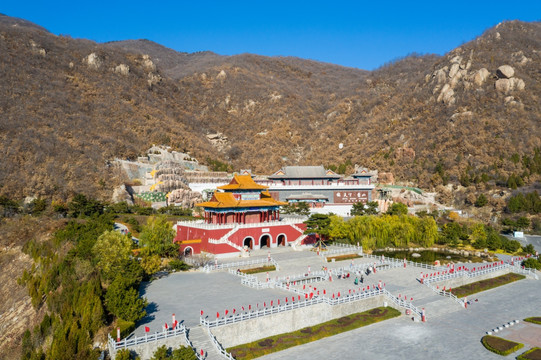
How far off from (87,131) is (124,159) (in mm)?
9435

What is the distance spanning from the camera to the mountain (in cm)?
6794

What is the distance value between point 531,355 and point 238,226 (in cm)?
2576

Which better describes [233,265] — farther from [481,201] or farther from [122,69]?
[122,69]

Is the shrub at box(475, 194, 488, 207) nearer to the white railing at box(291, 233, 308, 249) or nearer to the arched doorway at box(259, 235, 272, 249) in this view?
the white railing at box(291, 233, 308, 249)

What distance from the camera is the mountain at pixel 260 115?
67.9m

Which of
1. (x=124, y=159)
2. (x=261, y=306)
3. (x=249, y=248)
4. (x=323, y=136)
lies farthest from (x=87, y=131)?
(x=261, y=306)

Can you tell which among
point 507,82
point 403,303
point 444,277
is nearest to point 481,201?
point 507,82

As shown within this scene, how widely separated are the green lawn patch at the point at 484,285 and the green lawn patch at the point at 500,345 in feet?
27.2

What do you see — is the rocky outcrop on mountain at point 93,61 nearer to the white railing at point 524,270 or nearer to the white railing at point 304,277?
the white railing at point 304,277

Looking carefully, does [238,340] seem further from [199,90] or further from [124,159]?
[199,90]

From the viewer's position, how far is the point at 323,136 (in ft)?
361

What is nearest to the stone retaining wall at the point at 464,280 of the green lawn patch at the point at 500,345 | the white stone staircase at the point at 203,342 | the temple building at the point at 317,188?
the green lawn patch at the point at 500,345

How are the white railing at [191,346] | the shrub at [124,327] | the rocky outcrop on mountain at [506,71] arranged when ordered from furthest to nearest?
the rocky outcrop on mountain at [506,71], the shrub at [124,327], the white railing at [191,346]

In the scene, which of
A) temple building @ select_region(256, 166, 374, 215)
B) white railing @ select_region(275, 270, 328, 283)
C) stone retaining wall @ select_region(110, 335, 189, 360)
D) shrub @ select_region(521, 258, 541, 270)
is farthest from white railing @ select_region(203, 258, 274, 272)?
temple building @ select_region(256, 166, 374, 215)
